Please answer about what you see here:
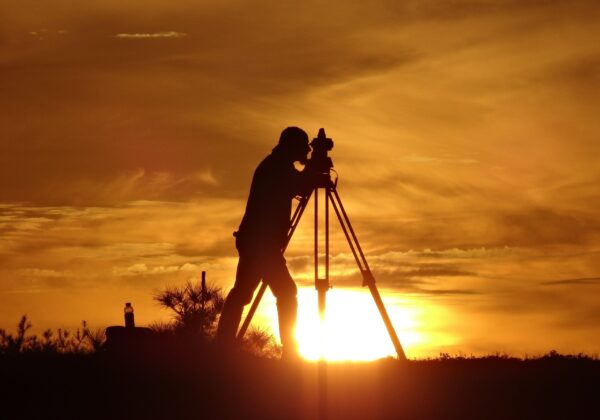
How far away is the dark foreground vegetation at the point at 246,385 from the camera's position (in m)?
13.0

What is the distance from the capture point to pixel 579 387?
15484 millimetres

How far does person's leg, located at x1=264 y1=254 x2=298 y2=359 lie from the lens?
1584cm

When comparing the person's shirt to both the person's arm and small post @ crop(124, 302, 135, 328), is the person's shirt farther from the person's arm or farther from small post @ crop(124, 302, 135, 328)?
small post @ crop(124, 302, 135, 328)

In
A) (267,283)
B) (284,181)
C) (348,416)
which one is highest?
(284,181)

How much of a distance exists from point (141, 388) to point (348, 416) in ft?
9.66

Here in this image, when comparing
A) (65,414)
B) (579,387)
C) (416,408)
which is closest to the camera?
(65,414)

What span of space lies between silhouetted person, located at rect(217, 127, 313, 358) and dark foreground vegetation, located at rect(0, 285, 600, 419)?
68cm

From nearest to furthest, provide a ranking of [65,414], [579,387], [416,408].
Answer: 1. [65,414]
2. [416,408]
3. [579,387]

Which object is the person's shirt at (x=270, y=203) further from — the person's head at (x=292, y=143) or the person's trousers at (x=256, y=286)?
the person's trousers at (x=256, y=286)

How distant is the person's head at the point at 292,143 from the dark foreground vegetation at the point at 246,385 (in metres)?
3.41

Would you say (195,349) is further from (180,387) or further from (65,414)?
(65,414)

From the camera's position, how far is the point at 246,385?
1423 cm


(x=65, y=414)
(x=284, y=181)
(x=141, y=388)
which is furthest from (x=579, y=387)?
(x=65, y=414)

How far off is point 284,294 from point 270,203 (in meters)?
1.48
